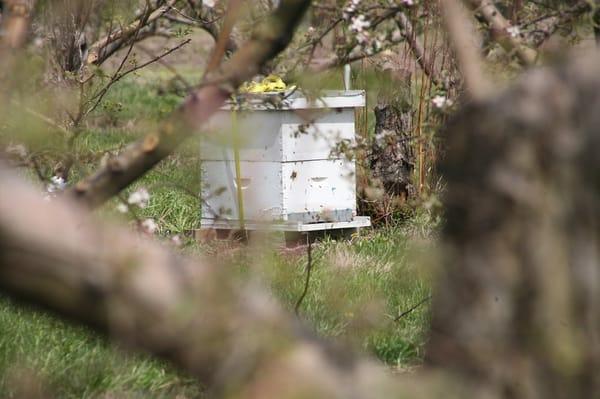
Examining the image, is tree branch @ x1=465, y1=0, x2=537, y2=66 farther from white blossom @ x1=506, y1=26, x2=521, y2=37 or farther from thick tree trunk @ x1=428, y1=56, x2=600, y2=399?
thick tree trunk @ x1=428, y1=56, x2=600, y2=399

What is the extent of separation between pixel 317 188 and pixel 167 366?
2.92 m

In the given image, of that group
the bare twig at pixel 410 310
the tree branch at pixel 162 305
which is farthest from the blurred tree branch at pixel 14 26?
the bare twig at pixel 410 310

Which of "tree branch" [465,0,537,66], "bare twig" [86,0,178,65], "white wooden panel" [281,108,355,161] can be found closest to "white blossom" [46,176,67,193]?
"bare twig" [86,0,178,65]

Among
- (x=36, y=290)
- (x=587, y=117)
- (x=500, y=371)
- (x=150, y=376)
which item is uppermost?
(x=587, y=117)

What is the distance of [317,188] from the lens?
6.01 metres

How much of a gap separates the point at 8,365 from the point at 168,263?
187 cm

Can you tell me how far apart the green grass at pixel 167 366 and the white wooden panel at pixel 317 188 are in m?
0.65

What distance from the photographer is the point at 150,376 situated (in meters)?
3.17

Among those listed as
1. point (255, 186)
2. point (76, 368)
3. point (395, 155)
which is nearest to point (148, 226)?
point (76, 368)

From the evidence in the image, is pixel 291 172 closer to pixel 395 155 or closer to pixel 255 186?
pixel 255 186

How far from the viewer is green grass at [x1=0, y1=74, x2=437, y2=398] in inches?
117

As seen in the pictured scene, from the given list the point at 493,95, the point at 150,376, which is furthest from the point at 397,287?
the point at 493,95

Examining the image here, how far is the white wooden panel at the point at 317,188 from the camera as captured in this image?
19.2 ft

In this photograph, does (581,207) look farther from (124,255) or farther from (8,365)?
(8,365)
